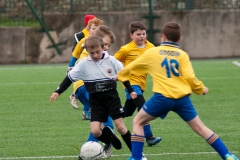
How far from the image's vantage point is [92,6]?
2177cm

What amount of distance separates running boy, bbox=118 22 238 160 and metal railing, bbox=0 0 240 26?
49.9ft

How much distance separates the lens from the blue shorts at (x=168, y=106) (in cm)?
647

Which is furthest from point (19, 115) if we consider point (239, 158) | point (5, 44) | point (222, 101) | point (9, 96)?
point (5, 44)

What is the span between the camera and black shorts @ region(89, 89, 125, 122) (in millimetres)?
7074

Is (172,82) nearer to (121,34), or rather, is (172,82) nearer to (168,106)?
(168,106)

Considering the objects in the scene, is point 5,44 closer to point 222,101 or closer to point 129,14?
point 129,14

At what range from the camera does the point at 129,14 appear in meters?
21.6

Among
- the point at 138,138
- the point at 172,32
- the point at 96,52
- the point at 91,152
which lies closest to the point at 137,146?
the point at 138,138

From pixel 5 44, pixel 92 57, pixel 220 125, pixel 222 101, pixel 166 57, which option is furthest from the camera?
pixel 5 44

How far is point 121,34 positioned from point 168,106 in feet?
49.6

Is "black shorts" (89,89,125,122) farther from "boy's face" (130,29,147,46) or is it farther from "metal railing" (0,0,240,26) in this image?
"metal railing" (0,0,240,26)

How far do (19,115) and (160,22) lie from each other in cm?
1155

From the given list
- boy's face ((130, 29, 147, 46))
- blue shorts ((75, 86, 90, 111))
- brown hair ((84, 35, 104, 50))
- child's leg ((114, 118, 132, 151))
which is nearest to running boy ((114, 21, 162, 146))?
boy's face ((130, 29, 147, 46))

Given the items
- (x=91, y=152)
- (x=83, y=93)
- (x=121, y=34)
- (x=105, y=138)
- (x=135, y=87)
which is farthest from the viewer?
(x=121, y=34)
